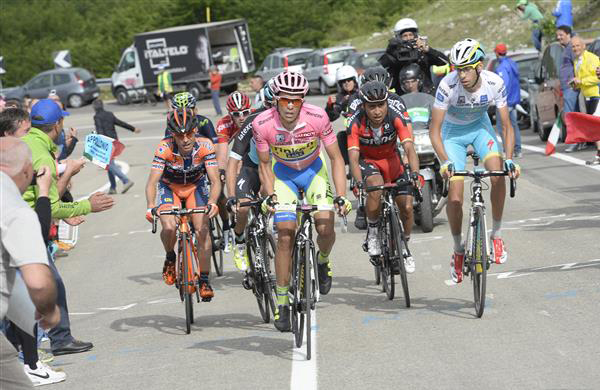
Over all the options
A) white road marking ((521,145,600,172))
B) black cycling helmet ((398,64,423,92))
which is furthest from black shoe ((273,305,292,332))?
white road marking ((521,145,600,172))

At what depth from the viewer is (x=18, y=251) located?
17.4ft

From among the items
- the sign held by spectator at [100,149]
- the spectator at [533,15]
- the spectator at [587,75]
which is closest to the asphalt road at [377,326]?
the sign held by spectator at [100,149]

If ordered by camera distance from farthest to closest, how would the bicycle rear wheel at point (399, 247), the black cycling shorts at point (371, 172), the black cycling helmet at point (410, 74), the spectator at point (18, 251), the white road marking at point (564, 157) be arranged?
the white road marking at point (564, 157)
the black cycling helmet at point (410, 74)
the black cycling shorts at point (371, 172)
the bicycle rear wheel at point (399, 247)
the spectator at point (18, 251)

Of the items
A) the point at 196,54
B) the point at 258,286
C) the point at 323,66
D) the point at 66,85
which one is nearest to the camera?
the point at 258,286

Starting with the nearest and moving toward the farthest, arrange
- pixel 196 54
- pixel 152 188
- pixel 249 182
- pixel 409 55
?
pixel 152 188 < pixel 249 182 < pixel 409 55 < pixel 196 54

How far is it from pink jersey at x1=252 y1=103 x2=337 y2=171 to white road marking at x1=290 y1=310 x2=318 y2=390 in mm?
1436

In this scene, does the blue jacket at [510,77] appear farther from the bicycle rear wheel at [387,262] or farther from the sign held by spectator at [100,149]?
the sign held by spectator at [100,149]

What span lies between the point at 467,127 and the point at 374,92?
88 centimetres

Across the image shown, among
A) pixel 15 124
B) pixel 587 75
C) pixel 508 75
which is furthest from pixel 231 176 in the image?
pixel 508 75

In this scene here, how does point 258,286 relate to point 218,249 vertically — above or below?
above

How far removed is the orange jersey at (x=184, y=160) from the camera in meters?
10.7

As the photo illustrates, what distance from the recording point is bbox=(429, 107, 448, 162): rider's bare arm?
32.7 feet

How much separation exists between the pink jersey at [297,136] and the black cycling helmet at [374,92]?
4.08ft

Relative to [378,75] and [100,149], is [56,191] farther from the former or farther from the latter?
[378,75]
